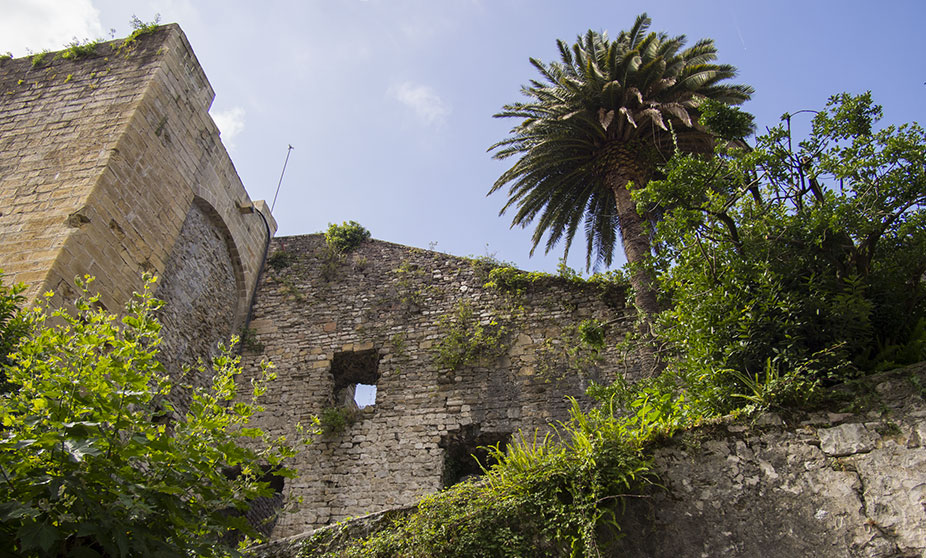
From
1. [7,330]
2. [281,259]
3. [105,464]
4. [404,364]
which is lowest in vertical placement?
[105,464]

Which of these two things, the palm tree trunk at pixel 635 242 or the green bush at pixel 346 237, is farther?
the green bush at pixel 346 237

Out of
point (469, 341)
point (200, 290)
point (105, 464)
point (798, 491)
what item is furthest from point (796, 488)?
Result: point (200, 290)

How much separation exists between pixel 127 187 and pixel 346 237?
4065 mm

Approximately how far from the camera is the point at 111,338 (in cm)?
323

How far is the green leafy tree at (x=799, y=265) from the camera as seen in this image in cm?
429

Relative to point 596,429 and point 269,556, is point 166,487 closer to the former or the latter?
point 269,556

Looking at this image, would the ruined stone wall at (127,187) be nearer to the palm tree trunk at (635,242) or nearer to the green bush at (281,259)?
the green bush at (281,259)

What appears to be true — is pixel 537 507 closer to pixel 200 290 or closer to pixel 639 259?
pixel 639 259

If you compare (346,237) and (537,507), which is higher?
(346,237)

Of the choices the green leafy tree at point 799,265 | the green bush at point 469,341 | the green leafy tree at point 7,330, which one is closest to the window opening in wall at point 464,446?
the green bush at point 469,341

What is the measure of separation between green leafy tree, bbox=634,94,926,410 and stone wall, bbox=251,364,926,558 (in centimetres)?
32

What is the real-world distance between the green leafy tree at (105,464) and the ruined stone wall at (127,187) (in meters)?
4.82

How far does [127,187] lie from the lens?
8.70 meters

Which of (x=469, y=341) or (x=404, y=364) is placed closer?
(x=469, y=341)
